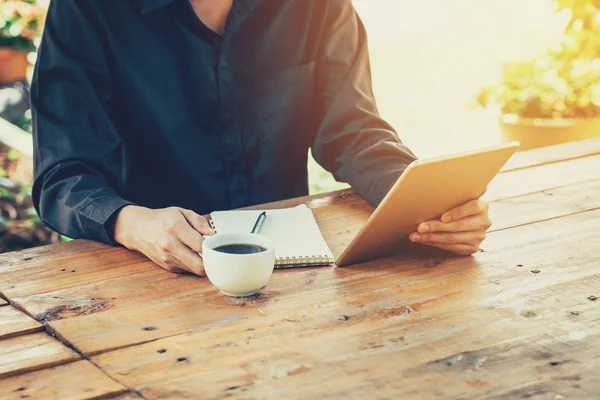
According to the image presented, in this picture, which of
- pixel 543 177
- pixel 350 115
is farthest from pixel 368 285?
pixel 543 177

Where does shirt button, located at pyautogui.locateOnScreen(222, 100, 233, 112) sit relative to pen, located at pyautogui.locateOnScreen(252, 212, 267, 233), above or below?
above

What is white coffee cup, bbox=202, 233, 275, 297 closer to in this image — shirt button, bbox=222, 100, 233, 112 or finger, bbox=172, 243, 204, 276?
finger, bbox=172, 243, 204, 276

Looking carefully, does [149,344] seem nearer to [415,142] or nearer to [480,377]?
[480,377]

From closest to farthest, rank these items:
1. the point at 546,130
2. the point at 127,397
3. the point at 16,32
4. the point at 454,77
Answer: the point at 127,397 < the point at 546,130 < the point at 16,32 < the point at 454,77

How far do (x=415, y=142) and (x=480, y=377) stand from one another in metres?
3.78

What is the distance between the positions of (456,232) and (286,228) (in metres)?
0.31

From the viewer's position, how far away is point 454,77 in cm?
565

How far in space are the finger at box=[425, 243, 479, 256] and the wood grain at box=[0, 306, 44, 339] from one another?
663 millimetres

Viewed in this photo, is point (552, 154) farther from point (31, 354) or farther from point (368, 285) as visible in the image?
point (31, 354)

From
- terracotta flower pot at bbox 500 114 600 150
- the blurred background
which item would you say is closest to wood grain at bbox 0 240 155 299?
the blurred background

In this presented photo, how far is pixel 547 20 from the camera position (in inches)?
242

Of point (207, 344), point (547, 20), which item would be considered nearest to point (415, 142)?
point (547, 20)

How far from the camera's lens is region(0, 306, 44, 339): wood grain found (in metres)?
1.11

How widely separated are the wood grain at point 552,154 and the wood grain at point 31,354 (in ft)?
3.85
